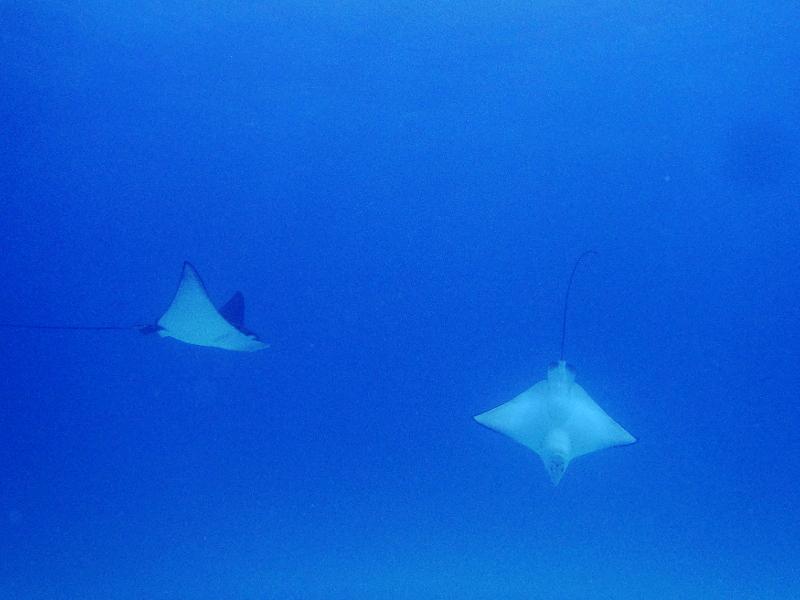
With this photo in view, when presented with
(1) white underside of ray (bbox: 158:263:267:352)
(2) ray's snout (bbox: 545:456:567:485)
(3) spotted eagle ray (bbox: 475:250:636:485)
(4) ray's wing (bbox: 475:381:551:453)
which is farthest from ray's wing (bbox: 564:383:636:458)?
(1) white underside of ray (bbox: 158:263:267:352)

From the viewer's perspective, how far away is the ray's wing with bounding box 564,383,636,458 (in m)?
4.34

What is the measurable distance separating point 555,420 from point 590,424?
296 millimetres

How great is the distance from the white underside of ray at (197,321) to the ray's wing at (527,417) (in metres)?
1.83

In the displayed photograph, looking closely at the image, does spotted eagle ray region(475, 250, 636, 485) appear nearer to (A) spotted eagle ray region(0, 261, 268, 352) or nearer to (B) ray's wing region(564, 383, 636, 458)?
(B) ray's wing region(564, 383, 636, 458)

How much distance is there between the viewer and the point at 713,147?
8328 millimetres

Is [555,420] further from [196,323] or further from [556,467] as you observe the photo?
[196,323]

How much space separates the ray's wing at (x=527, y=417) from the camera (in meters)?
4.38

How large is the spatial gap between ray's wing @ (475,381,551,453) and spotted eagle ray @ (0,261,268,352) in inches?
72.6

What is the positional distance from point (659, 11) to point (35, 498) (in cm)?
1103

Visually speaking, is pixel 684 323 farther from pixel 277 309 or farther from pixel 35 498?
→ pixel 35 498

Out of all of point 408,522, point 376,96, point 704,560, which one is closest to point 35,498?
point 408,522

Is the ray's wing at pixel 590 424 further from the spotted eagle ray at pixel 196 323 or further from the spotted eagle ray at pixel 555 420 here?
the spotted eagle ray at pixel 196 323

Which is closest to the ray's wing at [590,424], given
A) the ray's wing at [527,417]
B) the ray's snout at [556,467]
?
the ray's wing at [527,417]

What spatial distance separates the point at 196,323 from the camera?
4.66m
